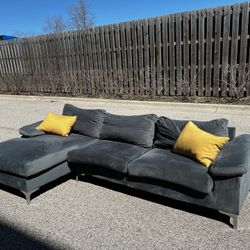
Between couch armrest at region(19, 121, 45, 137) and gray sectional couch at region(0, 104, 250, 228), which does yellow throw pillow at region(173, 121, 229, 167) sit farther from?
couch armrest at region(19, 121, 45, 137)

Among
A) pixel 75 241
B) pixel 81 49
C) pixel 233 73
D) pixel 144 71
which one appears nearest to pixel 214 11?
pixel 233 73

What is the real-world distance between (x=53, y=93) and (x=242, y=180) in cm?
959

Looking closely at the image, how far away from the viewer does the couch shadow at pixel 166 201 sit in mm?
3098

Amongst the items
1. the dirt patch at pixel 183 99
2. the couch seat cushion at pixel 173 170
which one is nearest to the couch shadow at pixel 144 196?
the couch seat cushion at pixel 173 170

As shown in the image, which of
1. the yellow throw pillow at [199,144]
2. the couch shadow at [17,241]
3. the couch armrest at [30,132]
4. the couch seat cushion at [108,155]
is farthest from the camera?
the couch armrest at [30,132]

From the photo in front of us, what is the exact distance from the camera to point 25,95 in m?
11.9

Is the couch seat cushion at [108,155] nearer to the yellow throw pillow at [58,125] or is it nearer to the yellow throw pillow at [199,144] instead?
Result: the yellow throw pillow at [199,144]

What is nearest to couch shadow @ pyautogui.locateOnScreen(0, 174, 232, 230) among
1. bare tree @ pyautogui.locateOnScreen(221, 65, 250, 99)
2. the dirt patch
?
the dirt patch

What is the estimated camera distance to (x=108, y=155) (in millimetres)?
3664

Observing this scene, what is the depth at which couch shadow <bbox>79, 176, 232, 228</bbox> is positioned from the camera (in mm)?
3098

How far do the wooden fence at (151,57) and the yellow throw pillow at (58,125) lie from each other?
14.2ft

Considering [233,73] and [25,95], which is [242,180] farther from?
[25,95]

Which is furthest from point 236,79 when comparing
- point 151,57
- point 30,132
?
Answer: point 30,132

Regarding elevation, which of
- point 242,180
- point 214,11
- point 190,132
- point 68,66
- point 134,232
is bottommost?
point 134,232
